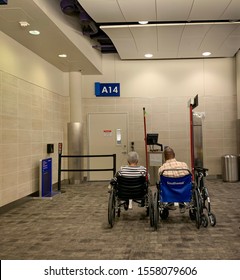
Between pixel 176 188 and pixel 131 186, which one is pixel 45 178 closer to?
pixel 131 186

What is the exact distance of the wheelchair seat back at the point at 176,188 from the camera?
3477 millimetres

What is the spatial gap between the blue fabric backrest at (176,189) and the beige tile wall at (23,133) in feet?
8.51

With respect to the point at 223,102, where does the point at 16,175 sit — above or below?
below

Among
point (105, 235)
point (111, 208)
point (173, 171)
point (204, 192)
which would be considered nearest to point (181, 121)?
point (204, 192)

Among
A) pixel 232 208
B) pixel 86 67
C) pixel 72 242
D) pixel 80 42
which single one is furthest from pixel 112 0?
pixel 232 208

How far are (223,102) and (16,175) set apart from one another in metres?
5.35

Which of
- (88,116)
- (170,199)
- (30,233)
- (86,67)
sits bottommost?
(30,233)

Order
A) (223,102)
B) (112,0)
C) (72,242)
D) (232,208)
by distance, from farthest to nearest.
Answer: (223,102) → (232,208) → (112,0) → (72,242)

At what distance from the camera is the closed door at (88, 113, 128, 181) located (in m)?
7.62

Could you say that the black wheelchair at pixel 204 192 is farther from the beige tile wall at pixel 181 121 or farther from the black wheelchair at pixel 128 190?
the beige tile wall at pixel 181 121

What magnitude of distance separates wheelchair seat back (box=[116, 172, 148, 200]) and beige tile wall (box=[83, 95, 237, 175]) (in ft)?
13.1

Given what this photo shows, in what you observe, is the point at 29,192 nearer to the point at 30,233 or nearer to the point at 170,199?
the point at 30,233

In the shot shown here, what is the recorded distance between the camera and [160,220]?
3.92 meters

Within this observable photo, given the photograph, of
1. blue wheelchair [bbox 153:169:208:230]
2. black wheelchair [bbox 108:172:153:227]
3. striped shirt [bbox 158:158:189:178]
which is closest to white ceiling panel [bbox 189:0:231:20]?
striped shirt [bbox 158:158:189:178]
